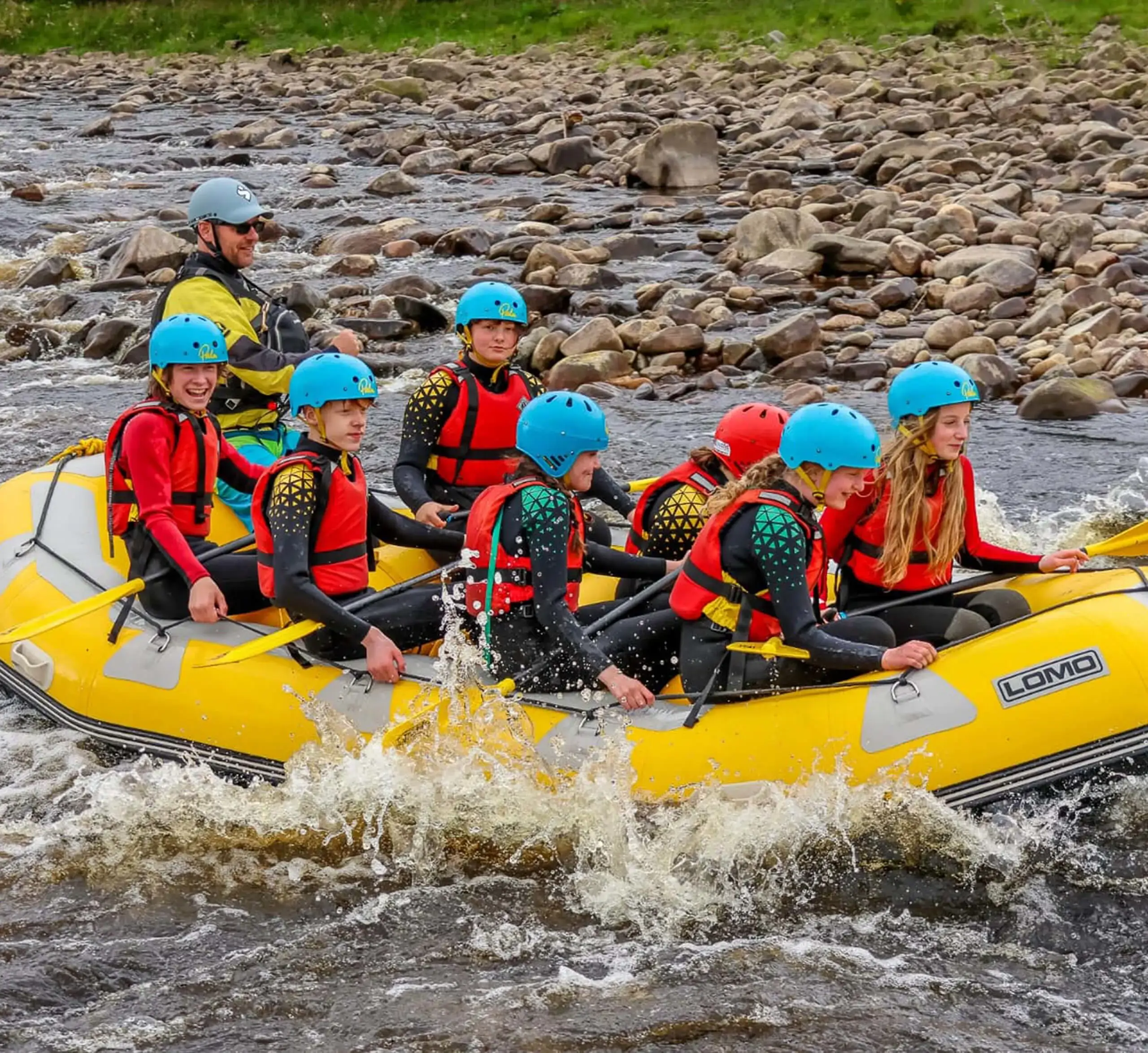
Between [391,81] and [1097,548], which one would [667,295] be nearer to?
[1097,548]

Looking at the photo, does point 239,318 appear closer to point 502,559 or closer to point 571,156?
point 502,559

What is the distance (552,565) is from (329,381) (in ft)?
3.53

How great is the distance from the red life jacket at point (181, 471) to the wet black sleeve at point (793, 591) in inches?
98.9

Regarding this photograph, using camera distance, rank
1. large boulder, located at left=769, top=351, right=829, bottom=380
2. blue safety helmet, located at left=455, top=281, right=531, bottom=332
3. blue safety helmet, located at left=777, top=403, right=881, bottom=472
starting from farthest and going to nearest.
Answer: large boulder, located at left=769, top=351, right=829, bottom=380 < blue safety helmet, located at left=455, top=281, right=531, bottom=332 < blue safety helmet, located at left=777, top=403, right=881, bottom=472

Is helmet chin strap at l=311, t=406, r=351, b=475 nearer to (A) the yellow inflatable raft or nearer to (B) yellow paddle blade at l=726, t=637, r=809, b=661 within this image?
(A) the yellow inflatable raft

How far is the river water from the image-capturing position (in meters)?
4.62

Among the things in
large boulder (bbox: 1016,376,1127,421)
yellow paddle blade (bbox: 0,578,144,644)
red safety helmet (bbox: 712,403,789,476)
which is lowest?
large boulder (bbox: 1016,376,1127,421)

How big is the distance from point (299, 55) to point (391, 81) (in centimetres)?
677

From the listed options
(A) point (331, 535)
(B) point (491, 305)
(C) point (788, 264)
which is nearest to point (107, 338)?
(C) point (788, 264)

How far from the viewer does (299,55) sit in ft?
102

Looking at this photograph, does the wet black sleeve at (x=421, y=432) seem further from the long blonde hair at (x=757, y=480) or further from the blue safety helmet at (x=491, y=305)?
the long blonde hair at (x=757, y=480)

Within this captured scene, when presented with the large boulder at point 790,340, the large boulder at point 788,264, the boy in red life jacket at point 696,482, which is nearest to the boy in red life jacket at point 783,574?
the boy in red life jacket at point 696,482

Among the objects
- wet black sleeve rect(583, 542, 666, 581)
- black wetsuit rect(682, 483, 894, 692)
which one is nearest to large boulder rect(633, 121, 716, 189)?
wet black sleeve rect(583, 542, 666, 581)

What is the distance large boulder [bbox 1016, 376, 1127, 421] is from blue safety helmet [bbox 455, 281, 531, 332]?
4.57 metres
